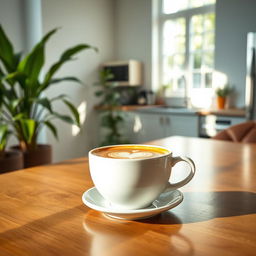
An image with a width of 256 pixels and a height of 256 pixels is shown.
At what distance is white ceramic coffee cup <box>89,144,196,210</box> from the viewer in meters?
0.48

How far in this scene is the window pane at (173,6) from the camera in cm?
432

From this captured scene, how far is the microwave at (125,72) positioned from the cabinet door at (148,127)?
64 centimetres

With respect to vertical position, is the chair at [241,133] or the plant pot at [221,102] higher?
the plant pot at [221,102]

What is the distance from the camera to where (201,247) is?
0.41 metres

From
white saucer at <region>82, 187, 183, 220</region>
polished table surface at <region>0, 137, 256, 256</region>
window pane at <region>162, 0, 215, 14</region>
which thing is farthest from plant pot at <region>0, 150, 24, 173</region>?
window pane at <region>162, 0, 215, 14</region>

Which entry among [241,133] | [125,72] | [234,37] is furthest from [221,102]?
[241,133]

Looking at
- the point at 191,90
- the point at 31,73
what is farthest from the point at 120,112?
the point at 31,73

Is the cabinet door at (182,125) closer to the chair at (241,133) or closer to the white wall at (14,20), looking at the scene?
the chair at (241,133)

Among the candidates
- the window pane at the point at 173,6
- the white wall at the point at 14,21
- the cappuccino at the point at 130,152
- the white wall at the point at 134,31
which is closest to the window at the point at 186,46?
the window pane at the point at 173,6

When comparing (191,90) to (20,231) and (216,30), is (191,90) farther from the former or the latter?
(20,231)

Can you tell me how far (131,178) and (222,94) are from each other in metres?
3.53

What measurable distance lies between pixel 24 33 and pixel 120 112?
63.1 inches

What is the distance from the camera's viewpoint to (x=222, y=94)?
12.4 feet

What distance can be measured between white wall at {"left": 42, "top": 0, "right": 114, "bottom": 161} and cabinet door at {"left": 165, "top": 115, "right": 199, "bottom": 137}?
4.26 ft
